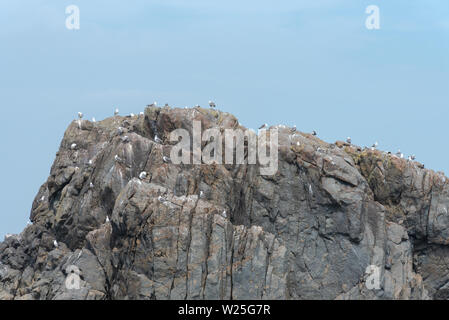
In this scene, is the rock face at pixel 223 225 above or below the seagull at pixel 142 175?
below

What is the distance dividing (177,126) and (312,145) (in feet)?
44.9

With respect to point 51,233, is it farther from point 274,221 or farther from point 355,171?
point 355,171

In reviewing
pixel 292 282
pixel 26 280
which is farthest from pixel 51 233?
pixel 292 282

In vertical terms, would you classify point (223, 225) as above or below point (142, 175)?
below

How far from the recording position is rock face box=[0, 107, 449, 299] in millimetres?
98250

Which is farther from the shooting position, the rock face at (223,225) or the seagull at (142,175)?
the seagull at (142,175)

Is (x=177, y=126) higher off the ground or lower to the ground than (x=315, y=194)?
higher

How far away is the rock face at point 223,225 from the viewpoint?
98250mm

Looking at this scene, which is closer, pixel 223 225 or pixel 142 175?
pixel 223 225

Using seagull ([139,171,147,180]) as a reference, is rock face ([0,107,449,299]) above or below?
below

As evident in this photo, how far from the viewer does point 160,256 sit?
97.4 meters

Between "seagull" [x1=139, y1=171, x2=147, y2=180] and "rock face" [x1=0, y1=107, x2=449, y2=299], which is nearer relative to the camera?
"rock face" [x1=0, y1=107, x2=449, y2=299]

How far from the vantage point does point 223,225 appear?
9912cm
